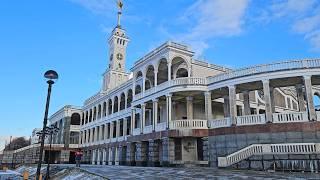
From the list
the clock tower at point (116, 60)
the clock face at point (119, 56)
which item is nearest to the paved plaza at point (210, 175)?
the clock tower at point (116, 60)

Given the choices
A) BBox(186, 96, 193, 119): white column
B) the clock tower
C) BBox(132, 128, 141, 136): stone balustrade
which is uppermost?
the clock tower

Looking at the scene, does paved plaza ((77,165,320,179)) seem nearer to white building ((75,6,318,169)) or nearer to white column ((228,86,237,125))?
white building ((75,6,318,169))

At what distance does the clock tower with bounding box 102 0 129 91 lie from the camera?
2625 inches

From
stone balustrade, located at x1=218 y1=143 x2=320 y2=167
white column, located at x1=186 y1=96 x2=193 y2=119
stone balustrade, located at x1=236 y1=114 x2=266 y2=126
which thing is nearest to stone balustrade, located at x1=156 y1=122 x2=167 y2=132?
white column, located at x1=186 y1=96 x2=193 y2=119

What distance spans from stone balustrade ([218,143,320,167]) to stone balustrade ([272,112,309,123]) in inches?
141

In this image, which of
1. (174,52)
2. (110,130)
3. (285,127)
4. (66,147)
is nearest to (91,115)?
(66,147)

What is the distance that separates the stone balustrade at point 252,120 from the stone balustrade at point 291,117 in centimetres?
99

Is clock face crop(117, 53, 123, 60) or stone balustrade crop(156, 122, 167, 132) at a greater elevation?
clock face crop(117, 53, 123, 60)

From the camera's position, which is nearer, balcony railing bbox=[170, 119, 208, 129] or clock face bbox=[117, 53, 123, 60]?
balcony railing bbox=[170, 119, 208, 129]

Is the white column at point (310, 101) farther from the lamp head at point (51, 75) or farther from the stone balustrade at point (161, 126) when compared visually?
the lamp head at point (51, 75)

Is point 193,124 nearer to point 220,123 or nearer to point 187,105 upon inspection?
point 220,123

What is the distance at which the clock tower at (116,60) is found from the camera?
2625 inches

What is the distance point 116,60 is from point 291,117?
167 ft

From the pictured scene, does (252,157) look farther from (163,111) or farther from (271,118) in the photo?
(163,111)
